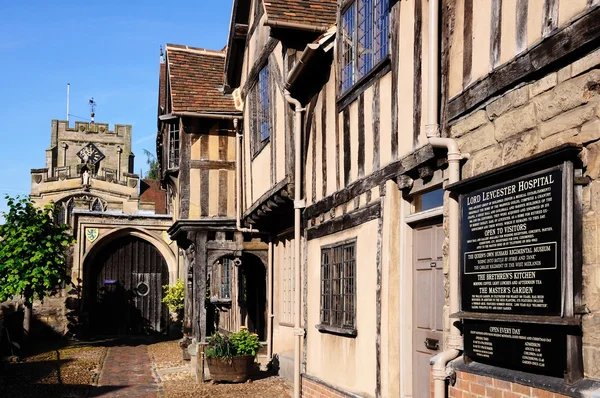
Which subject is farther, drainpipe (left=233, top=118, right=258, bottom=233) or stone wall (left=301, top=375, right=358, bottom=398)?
drainpipe (left=233, top=118, right=258, bottom=233)

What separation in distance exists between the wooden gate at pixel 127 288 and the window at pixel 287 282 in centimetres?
1495

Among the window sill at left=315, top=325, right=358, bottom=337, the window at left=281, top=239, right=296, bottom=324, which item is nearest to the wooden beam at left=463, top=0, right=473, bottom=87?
the window sill at left=315, top=325, right=358, bottom=337

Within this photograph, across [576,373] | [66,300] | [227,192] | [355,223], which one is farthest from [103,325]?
[576,373]

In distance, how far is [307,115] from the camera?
10883 mm

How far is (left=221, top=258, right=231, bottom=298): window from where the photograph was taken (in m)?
21.0

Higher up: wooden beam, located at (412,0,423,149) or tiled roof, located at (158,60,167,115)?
tiled roof, located at (158,60,167,115)

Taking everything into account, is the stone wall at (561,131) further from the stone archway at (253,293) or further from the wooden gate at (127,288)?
the wooden gate at (127,288)

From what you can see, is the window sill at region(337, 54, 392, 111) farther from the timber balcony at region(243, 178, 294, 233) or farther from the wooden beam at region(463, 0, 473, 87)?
the timber balcony at region(243, 178, 294, 233)

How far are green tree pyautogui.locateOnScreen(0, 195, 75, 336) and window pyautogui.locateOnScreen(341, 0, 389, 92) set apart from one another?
1428 cm

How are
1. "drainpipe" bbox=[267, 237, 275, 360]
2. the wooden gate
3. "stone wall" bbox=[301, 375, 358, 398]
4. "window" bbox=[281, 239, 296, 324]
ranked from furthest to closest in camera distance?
the wooden gate, "drainpipe" bbox=[267, 237, 275, 360], "window" bbox=[281, 239, 296, 324], "stone wall" bbox=[301, 375, 358, 398]

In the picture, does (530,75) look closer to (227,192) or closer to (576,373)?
(576,373)

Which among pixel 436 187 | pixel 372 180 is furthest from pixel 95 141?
pixel 436 187

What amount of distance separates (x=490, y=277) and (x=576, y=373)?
1.03 meters

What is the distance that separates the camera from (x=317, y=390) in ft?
33.1
